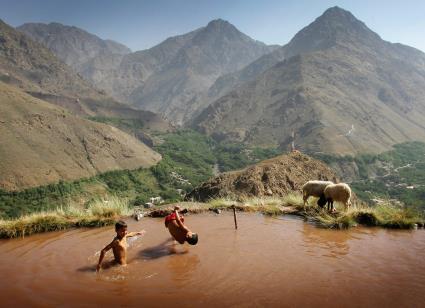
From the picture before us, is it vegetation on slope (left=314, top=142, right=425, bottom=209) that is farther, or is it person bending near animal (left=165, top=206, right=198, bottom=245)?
vegetation on slope (left=314, top=142, right=425, bottom=209)

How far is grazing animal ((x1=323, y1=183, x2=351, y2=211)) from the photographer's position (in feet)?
42.0

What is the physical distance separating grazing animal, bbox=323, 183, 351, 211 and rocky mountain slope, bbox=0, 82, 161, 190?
75994mm

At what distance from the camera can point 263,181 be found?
21469 mm

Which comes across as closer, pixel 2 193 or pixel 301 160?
pixel 301 160

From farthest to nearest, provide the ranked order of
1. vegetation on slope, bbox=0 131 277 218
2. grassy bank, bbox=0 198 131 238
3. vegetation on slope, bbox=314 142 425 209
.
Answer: vegetation on slope, bbox=314 142 425 209 < vegetation on slope, bbox=0 131 277 218 < grassy bank, bbox=0 198 131 238

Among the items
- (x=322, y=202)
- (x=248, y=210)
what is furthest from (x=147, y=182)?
(x=322, y=202)

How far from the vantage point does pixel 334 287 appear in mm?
6918

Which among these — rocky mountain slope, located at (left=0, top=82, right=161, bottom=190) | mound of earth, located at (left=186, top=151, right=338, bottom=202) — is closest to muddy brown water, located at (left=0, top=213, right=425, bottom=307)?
mound of earth, located at (left=186, top=151, right=338, bottom=202)

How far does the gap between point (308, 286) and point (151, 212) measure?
8.01 metres

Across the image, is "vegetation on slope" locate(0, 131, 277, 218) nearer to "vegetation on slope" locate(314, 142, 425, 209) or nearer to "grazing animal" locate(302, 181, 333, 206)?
"grazing animal" locate(302, 181, 333, 206)

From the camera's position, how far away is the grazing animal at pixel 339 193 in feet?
42.0

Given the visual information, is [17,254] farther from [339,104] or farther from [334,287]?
[339,104]

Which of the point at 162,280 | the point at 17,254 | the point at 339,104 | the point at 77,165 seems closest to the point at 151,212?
the point at 17,254

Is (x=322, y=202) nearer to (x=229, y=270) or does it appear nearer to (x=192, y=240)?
(x=192, y=240)
